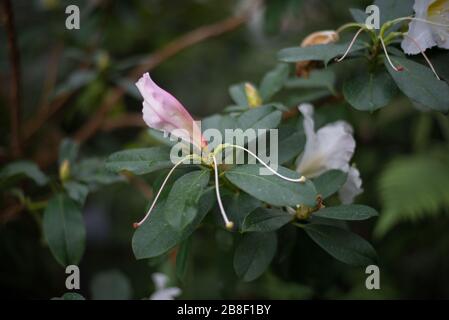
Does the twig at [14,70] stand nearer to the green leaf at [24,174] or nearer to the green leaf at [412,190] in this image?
the green leaf at [24,174]

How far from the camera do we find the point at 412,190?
4.34ft

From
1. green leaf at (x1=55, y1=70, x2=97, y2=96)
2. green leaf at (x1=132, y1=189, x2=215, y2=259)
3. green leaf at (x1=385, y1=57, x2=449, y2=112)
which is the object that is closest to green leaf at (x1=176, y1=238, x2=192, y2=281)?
green leaf at (x1=132, y1=189, x2=215, y2=259)

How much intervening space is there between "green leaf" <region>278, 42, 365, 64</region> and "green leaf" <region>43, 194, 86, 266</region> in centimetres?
39

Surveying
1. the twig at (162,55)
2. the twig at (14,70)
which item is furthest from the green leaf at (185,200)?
the twig at (162,55)

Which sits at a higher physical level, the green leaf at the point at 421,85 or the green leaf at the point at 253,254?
the green leaf at the point at 421,85

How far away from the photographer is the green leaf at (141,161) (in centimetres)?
62

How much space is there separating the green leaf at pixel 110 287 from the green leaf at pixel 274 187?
1.25 ft

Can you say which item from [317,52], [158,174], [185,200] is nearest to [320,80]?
[317,52]

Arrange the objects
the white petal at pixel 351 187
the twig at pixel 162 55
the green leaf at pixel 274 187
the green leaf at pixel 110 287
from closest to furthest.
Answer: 1. the green leaf at pixel 274 187
2. the white petal at pixel 351 187
3. the green leaf at pixel 110 287
4. the twig at pixel 162 55

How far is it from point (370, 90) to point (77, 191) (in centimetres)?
46

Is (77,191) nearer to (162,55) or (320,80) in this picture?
(320,80)

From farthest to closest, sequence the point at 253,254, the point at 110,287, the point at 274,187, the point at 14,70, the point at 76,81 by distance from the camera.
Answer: the point at 76,81 → the point at 14,70 → the point at 110,287 → the point at 253,254 → the point at 274,187

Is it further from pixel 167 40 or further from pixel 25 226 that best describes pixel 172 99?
pixel 167 40
